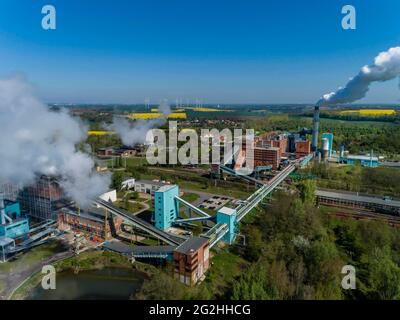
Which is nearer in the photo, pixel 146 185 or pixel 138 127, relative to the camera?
pixel 146 185

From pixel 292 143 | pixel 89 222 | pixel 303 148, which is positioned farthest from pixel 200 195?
pixel 292 143

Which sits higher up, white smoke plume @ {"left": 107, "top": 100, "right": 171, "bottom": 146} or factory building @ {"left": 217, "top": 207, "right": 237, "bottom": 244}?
white smoke plume @ {"left": 107, "top": 100, "right": 171, "bottom": 146}

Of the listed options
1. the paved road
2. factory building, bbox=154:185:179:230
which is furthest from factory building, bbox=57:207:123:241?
the paved road

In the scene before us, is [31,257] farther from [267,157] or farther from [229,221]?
[267,157]

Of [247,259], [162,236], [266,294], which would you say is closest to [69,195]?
[162,236]

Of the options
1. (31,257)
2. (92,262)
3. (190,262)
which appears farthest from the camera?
(31,257)

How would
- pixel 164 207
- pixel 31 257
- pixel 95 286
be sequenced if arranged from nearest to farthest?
pixel 95 286, pixel 31 257, pixel 164 207

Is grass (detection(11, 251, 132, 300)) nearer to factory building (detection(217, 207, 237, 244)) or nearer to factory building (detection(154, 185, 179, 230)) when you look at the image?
factory building (detection(154, 185, 179, 230))
